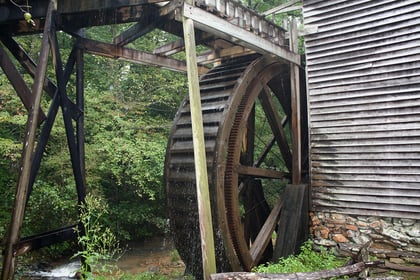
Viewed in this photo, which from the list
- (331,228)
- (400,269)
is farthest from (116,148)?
(400,269)

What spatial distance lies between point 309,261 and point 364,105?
2.64 m

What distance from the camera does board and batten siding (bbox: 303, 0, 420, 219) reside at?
523cm

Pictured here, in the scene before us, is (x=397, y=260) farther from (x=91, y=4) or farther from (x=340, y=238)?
(x=91, y=4)

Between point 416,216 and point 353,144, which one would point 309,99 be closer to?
point 353,144

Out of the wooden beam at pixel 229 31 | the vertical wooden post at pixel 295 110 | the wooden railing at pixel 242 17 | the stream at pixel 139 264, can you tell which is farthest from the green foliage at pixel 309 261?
the wooden railing at pixel 242 17

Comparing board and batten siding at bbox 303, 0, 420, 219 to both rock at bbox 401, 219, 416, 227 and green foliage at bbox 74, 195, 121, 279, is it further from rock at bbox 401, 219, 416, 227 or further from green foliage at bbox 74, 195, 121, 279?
green foliage at bbox 74, 195, 121, 279

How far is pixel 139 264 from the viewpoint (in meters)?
7.64

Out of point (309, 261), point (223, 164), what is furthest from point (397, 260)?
point (223, 164)

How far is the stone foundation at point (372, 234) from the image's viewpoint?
5105mm

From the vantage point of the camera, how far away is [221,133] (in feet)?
17.2

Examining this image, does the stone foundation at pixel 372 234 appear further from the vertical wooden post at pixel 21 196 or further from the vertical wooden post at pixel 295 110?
the vertical wooden post at pixel 21 196

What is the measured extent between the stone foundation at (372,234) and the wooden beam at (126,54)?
3.56 m

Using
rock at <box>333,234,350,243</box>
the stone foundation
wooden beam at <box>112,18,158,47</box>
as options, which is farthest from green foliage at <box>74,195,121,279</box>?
rock at <box>333,234,350,243</box>

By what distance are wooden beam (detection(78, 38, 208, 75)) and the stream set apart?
10.7 feet
